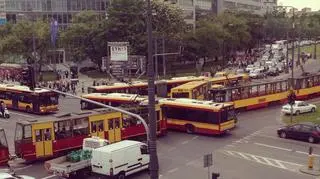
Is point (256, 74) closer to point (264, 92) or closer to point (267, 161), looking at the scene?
point (264, 92)

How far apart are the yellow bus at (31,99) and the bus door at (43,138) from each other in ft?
57.6

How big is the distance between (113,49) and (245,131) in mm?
25791

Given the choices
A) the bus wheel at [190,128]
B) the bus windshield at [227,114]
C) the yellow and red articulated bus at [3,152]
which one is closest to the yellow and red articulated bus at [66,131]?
the yellow and red articulated bus at [3,152]

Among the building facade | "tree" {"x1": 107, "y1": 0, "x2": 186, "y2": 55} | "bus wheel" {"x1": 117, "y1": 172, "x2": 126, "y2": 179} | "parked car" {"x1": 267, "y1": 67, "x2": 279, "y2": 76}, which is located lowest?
"bus wheel" {"x1": 117, "y1": 172, "x2": 126, "y2": 179}

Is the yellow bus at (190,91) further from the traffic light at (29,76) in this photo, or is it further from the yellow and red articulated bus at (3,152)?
the traffic light at (29,76)

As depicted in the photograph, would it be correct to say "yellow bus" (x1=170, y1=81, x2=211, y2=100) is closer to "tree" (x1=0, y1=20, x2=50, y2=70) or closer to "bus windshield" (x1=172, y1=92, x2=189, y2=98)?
"bus windshield" (x1=172, y1=92, x2=189, y2=98)

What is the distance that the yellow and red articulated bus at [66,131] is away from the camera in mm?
31406

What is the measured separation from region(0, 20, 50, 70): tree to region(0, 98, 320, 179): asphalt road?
130 feet

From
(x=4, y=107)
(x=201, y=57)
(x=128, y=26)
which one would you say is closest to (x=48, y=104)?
(x=4, y=107)

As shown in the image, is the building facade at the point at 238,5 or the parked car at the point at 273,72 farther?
the building facade at the point at 238,5

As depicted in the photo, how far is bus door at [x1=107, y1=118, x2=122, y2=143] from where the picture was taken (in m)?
35.8

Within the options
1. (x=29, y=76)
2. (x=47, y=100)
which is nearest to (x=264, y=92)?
(x=47, y=100)

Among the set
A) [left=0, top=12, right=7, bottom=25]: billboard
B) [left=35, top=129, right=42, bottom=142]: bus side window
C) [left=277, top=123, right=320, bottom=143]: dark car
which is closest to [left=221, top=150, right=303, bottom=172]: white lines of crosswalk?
[left=277, top=123, right=320, bottom=143]: dark car

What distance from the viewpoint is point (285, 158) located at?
32406 millimetres
